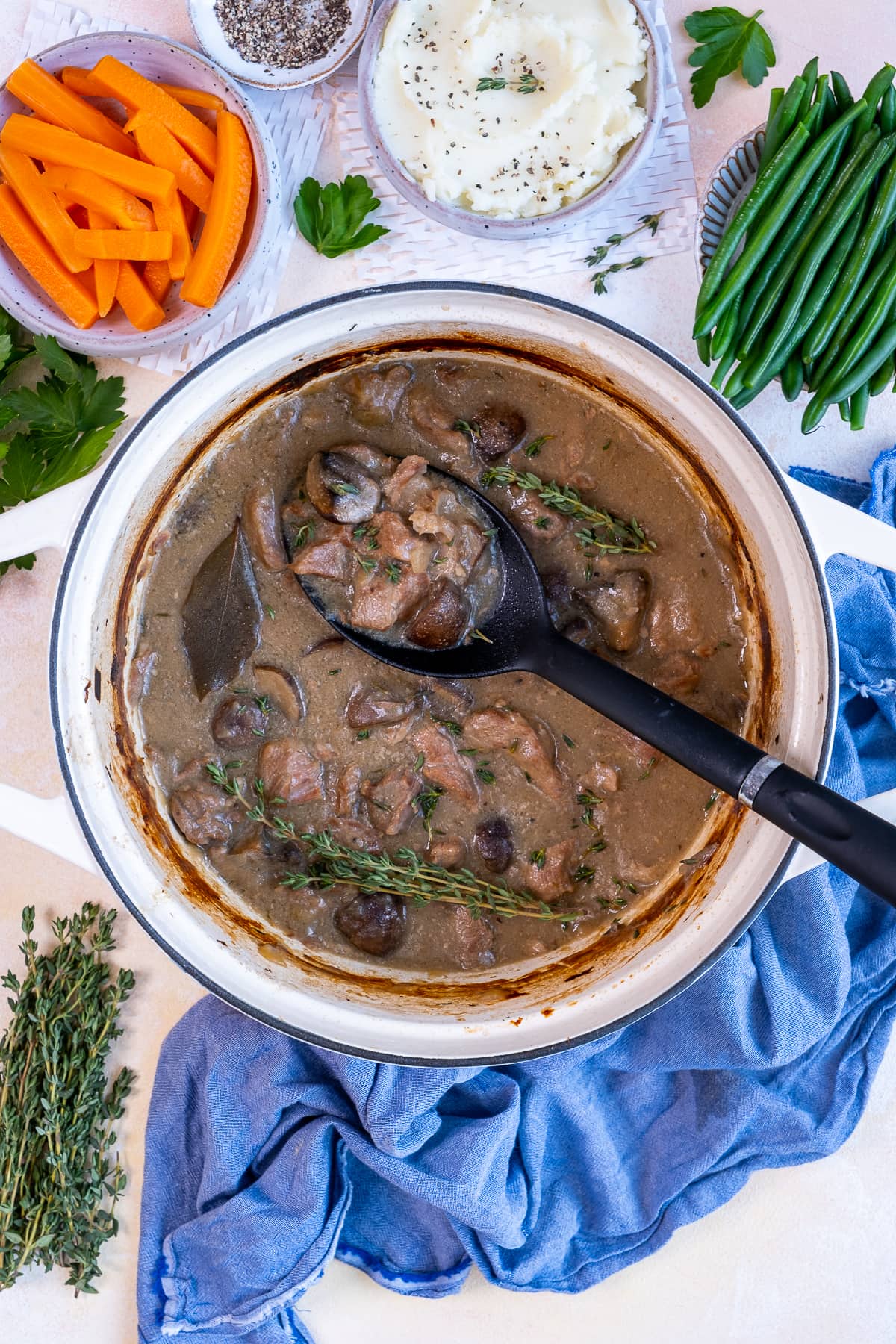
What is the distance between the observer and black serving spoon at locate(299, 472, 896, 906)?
65.8 inches

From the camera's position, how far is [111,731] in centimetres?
230

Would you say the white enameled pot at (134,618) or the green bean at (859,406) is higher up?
the green bean at (859,406)

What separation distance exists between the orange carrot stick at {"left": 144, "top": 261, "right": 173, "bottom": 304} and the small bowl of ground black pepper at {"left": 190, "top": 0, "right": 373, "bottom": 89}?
0.46m

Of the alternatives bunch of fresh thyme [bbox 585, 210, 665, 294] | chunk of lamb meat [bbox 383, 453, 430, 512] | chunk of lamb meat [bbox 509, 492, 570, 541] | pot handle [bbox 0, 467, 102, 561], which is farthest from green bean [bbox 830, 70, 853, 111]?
pot handle [bbox 0, 467, 102, 561]

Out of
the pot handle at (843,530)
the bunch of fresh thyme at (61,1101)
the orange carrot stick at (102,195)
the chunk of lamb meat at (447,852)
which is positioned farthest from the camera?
the bunch of fresh thyme at (61,1101)

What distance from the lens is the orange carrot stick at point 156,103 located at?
2396 millimetres

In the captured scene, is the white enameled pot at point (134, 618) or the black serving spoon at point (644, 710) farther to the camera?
the white enameled pot at point (134, 618)

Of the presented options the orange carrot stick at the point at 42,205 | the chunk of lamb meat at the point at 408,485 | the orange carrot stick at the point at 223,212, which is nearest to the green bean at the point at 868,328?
the chunk of lamb meat at the point at 408,485

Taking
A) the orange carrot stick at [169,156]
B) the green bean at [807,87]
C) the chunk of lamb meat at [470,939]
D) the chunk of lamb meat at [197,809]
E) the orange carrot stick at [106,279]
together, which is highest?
the green bean at [807,87]

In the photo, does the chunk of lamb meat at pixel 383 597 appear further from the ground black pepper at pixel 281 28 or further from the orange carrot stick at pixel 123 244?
the ground black pepper at pixel 281 28

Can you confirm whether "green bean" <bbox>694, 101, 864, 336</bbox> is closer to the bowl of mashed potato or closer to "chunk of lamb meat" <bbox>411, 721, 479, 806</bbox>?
the bowl of mashed potato

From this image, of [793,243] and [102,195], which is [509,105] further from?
[102,195]

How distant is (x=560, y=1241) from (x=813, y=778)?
4.48ft

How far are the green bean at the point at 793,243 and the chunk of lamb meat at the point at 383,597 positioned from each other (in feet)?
2.86
